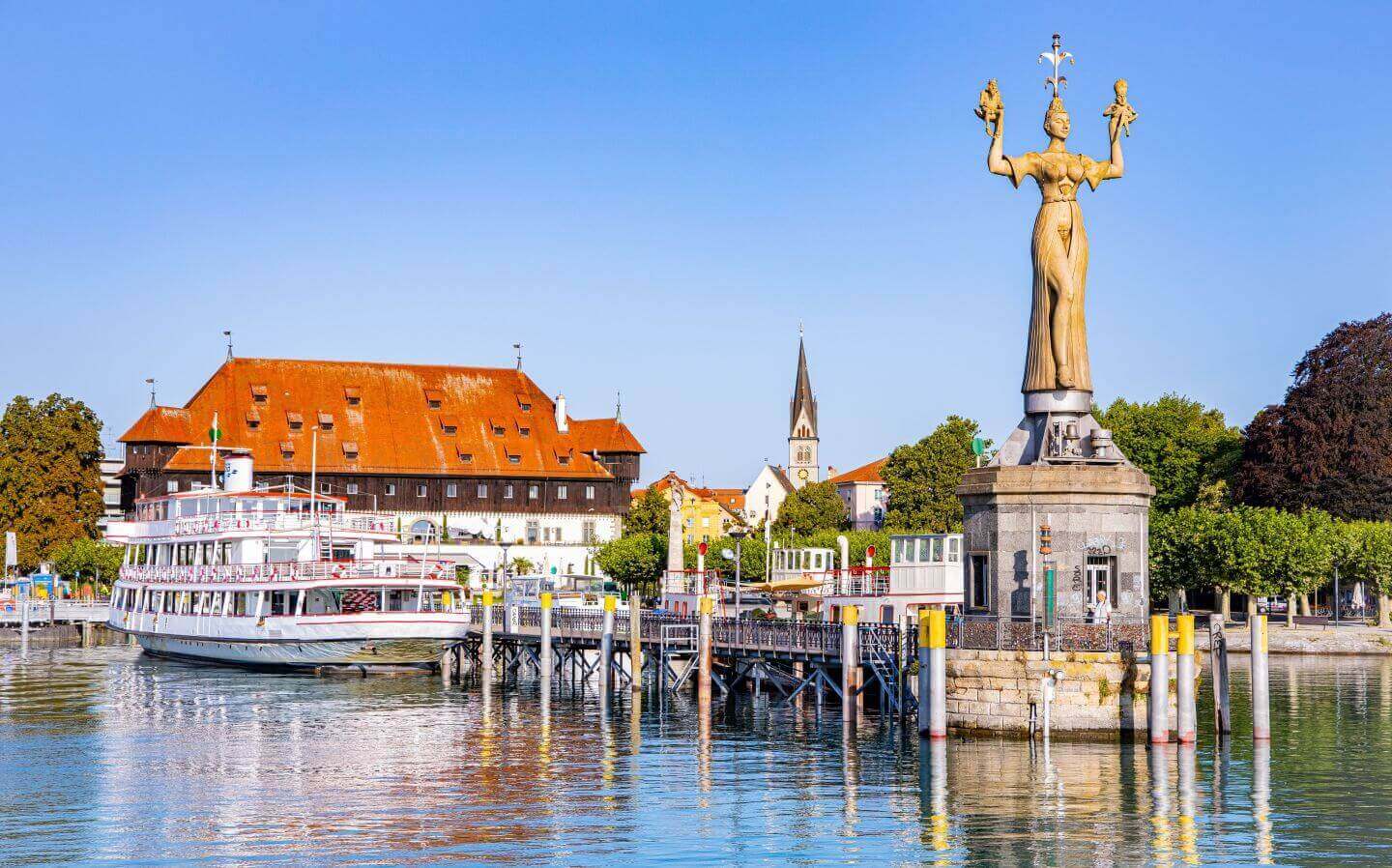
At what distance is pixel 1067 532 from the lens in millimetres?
39031

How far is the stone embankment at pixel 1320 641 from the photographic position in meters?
80.1

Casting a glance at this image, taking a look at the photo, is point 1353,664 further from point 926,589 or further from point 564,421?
point 564,421

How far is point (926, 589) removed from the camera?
2099 inches

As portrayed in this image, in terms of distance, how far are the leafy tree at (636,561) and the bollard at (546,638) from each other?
4849 cm

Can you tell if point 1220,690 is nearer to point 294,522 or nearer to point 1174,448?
point 294,522

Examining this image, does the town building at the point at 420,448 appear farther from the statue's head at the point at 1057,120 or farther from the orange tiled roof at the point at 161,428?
the statue's head at the point at 1057,120

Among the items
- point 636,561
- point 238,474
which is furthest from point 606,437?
point 238,474

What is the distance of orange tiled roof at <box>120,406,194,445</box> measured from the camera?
117m

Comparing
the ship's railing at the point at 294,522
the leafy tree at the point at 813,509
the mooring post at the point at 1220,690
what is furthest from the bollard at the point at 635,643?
the leafy tree at the point at 813,509

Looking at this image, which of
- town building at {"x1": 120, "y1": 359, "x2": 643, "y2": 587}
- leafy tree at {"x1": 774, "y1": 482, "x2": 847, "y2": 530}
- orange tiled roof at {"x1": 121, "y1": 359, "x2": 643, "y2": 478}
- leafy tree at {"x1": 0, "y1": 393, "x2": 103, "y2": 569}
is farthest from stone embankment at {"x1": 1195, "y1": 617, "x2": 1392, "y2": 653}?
leafy tree at {"x1": 0, "y1": 393, "x2": 103, "y2": 569}

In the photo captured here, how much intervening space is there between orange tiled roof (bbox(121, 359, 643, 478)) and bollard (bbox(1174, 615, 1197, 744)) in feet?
280

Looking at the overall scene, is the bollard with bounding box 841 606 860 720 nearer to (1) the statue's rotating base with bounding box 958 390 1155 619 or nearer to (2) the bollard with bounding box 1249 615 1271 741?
(1) the statue's rotating base with bounding box 958 390 1155 619

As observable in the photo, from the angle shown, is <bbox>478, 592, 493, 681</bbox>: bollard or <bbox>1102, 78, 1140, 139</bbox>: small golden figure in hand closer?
<bbox>1102, 78, 1140, 139</bbox>: small golden figure in hand

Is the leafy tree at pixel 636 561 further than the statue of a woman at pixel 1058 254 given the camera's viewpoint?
Yes
